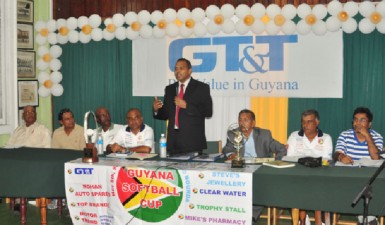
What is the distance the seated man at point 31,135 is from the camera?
5.61 meters

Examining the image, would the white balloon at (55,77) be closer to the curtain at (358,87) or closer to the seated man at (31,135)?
the seated man at (31,135)

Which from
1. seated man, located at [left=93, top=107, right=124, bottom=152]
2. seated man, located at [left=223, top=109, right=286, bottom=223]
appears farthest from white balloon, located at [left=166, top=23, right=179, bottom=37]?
seated man, located at [left=223, top=109, right=286, bottom=223]

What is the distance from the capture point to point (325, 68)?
586 cm

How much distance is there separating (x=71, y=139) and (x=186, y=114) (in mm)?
1534

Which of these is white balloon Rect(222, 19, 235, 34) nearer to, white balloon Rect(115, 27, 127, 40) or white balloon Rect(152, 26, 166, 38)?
white balloon Rect(152, 26, 166, 38)

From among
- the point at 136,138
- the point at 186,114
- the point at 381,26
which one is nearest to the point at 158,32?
the point at 136,138

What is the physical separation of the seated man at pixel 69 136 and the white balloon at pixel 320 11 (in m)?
2.85

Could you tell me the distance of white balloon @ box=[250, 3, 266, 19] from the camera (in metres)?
5.84

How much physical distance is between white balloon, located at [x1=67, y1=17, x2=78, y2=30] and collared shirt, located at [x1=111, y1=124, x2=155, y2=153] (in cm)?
240

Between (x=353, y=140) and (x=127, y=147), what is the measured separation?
2.07 metres

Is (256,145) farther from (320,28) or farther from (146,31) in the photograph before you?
(146,31)

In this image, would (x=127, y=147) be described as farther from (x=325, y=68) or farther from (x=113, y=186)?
(x=325, y=68)

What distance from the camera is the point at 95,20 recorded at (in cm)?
673

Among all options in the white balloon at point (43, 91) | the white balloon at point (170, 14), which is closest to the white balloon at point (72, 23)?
the white balloon at point (43, 91)
